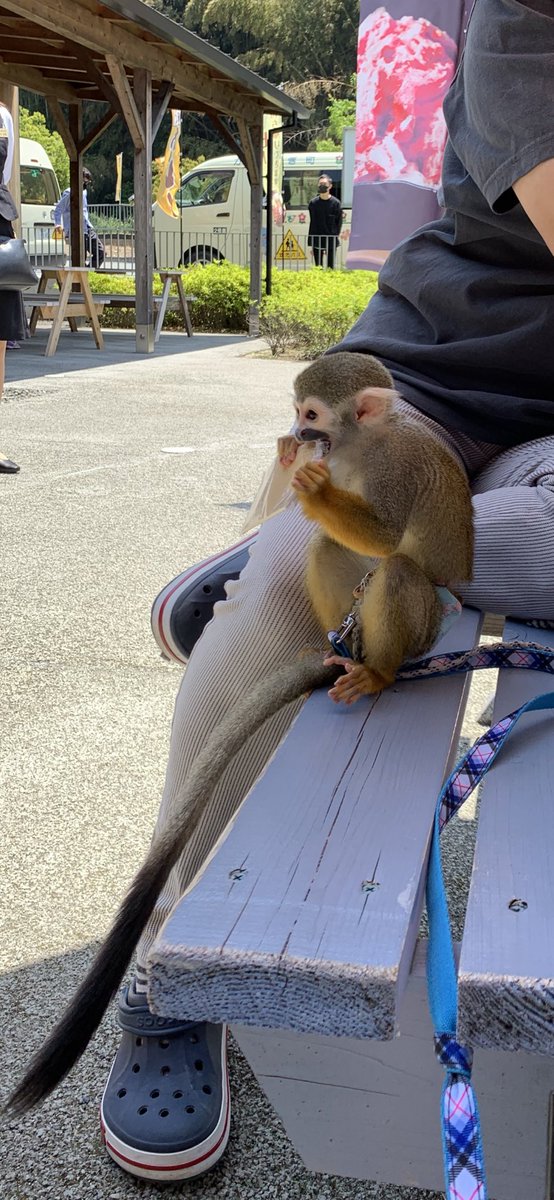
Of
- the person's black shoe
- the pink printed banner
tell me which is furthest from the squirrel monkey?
the person's black shoe

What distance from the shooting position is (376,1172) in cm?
124

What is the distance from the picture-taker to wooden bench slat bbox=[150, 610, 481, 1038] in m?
0.85

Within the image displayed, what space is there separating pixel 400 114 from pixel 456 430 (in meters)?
2.50

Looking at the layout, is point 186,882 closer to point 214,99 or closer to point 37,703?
point 37,703

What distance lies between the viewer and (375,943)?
2.86 feet

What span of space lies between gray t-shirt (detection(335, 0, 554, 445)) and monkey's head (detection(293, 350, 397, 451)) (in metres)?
0.32

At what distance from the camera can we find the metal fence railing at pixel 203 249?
19531mm

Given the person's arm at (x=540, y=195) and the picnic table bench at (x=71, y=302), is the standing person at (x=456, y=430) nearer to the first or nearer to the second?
the person's arm at (x=540, y=195)

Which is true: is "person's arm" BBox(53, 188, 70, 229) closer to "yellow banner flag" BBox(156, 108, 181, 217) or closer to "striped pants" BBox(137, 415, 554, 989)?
"yellow banner flag" BBox(156, 108, 181, 217)

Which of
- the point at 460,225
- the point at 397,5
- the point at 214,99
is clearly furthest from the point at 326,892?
the point at 214,99

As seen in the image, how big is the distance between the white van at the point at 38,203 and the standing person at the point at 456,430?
17.6 meters

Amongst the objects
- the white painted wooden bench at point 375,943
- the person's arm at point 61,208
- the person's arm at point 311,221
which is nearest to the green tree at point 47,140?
the person's arm at point 311,221

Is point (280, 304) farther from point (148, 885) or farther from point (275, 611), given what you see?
point (148, 885)

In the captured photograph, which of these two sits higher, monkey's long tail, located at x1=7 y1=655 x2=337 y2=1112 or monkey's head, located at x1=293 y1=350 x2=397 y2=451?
monkey's head, located at x1=293 y1=350 x2=397 y2=451
